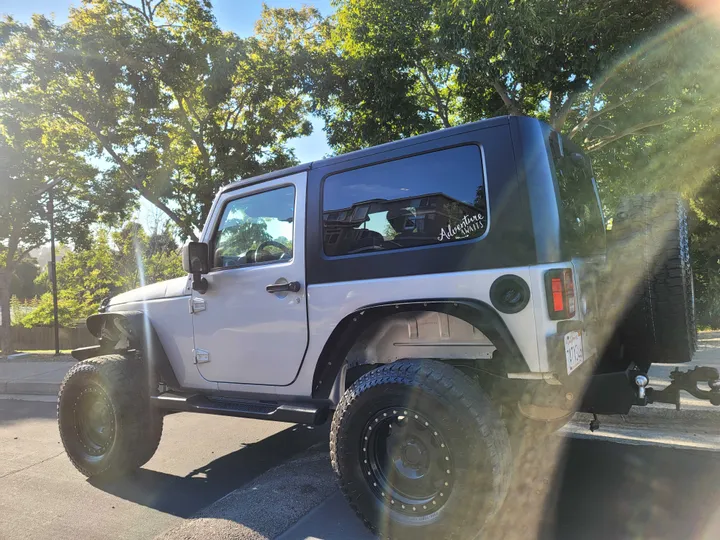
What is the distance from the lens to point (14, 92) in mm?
10445

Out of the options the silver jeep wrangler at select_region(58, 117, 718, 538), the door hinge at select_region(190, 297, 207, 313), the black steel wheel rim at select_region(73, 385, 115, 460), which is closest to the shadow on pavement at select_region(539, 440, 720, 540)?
the silver jeep wrangler at select_region(58, 117, 718, 538)

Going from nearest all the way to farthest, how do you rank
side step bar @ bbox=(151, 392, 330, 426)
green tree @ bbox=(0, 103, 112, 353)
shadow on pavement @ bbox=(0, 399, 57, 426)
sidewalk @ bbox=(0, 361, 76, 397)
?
side step bar @ bbox=(151, 392, 330, 426) → shadow on pavement @ bbox=(0, 399, 57, 426) → sidewalk @ bbox=(0, 361, 76, 397) → green tree @ bbox=(0, 103, 112, 353)

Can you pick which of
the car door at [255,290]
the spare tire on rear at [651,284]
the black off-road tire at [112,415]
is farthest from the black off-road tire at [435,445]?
the black off-road tire at [112,415]

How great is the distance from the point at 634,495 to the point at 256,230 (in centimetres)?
315

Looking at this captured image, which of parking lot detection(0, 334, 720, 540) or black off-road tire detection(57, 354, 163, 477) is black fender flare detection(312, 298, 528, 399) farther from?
black off-road tire detection(57, 354, 163, 477)

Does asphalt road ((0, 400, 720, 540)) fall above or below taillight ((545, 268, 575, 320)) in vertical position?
below

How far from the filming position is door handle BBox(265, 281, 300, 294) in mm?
3178

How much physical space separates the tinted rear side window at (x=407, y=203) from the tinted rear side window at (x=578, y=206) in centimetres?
50

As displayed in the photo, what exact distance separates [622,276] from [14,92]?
1238cm

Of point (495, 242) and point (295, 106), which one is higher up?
point (295, 106)

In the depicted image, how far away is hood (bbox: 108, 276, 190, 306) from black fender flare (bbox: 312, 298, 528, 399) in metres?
1.41

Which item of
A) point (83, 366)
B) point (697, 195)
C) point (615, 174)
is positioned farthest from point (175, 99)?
point (697, 195)

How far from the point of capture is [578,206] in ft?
10.7

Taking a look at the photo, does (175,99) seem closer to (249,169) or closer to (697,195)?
(249,169)
